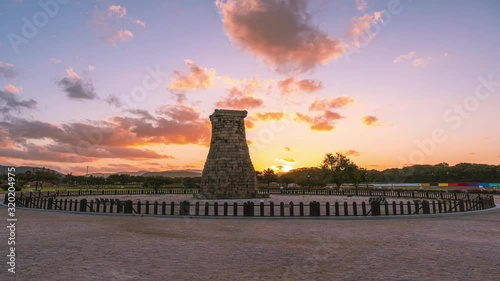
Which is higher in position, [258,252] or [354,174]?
[354,174]

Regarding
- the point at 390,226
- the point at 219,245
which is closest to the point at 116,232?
the point at 219,245

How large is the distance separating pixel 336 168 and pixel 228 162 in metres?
43.2

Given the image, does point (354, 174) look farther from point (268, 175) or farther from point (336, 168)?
point (268, 175)

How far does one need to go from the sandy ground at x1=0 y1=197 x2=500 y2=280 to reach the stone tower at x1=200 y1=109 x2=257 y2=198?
2093 centimetres

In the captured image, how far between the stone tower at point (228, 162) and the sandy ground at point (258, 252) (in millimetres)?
20925

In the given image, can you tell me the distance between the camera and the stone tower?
3528 cm

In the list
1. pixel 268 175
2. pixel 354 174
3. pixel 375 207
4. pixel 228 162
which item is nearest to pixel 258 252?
pixel 375 207

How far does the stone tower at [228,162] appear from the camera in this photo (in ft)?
116

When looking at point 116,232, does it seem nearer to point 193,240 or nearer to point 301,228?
point 193,240

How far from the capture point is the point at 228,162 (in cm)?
3550

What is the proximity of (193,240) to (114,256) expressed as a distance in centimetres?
296

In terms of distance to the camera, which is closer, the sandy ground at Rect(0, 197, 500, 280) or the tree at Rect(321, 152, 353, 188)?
the sandy ground at Rect(0, 197, 500, 280)

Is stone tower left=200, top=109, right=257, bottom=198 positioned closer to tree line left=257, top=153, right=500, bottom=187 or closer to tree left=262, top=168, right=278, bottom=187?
tree line left=257, top=153, right=500, bottom=187

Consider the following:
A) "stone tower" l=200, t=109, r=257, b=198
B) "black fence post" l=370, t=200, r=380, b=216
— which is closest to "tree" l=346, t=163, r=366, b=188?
"stone tower" l=200, t=109, r=257, b=198
